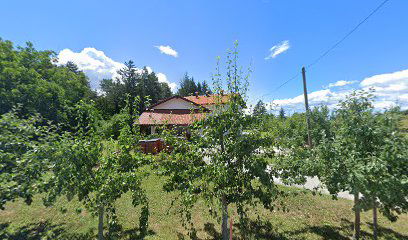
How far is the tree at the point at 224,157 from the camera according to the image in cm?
391

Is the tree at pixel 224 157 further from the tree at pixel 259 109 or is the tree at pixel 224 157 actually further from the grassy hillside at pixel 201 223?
the grassy hillside at pixel 201 223

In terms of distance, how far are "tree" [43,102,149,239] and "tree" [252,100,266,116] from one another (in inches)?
119

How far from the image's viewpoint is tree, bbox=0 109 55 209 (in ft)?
8.70

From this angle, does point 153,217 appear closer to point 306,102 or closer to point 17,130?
point 17,130

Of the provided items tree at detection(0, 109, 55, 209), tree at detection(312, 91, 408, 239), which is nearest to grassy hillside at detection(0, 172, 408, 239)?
tree at detection(312, 91, 408, 239)

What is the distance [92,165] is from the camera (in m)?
3.91

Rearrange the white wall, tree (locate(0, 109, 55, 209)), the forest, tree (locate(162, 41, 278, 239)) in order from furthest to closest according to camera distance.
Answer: the white wall
tree (locate(162, 41, 278, 239))
the forest
tree (locate(0, 109, 55, 209))

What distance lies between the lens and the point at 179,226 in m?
5.78

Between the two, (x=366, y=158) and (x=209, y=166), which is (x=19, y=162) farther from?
(x=366, y=158)

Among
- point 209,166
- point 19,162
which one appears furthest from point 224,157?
point 19,162

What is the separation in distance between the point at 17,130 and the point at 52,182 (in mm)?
1177

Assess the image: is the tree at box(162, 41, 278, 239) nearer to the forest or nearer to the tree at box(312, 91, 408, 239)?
the forest


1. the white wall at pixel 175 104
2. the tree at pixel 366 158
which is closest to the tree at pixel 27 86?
the tree at pixel 366 158

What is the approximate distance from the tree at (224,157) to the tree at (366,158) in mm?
1682
